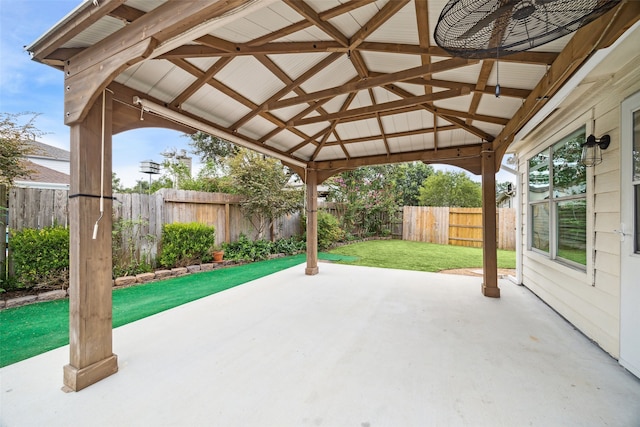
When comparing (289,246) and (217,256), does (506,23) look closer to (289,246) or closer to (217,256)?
(217,256)

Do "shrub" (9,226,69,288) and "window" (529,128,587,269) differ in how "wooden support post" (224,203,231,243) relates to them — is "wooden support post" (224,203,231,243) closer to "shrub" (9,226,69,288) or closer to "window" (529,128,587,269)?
"shrub" (9,226,69,288)

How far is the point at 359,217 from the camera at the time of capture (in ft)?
35.0

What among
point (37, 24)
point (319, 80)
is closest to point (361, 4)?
point (319, 80)

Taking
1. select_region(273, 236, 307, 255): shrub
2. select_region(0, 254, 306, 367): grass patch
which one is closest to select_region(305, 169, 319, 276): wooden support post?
select_region(0, 254, 306, 367): grass patch

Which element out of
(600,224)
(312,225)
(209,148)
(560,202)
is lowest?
(312,225)

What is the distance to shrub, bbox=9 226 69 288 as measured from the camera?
3.35m

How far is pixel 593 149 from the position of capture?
2494 mm

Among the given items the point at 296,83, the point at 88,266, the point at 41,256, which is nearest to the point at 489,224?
the point at 296,83

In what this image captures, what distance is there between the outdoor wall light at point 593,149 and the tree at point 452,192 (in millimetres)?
10633

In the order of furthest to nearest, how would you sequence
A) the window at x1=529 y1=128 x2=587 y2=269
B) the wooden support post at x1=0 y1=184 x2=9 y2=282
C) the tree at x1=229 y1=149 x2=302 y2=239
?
1. the tree at x1=229 y1=149 x2=302 y2=239
2. the wooden support post at x1=0 y1=184 x2=9 y2=282
3. the window at x1=529 y1=128 x2=587 y2=269

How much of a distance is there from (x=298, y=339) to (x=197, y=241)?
3767mm

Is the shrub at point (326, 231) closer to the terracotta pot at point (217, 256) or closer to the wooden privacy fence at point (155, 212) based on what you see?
the wooden privacy fence at point (155, 212)

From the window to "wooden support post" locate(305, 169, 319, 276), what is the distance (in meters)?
3.70

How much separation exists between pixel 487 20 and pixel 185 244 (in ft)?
17.9
